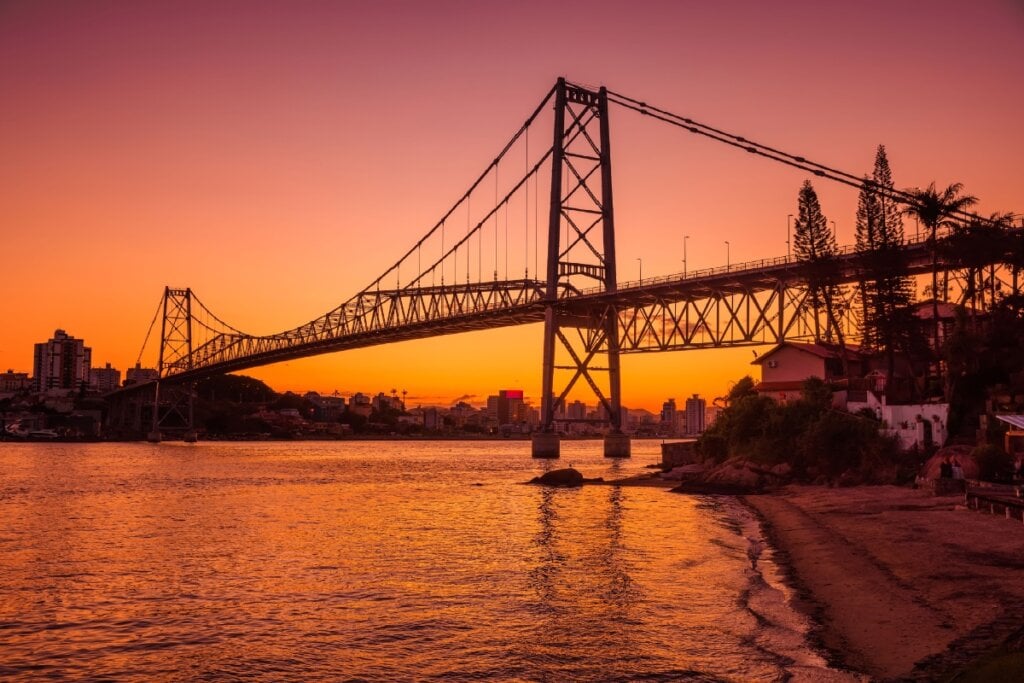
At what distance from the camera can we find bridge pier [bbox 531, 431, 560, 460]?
82750 mm

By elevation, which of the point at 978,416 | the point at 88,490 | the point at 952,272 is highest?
the point at 952,272

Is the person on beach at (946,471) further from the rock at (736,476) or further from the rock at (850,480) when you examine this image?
the rock at (736,476)

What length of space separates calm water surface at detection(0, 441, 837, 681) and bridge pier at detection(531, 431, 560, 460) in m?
43.9

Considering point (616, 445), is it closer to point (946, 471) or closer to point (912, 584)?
point (946, 471)

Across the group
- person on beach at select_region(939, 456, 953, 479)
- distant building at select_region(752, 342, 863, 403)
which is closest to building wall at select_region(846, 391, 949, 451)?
person on beach at select_region(939, 456, 953, 479)

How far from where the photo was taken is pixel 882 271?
48188mm

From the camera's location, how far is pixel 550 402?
2901 inches

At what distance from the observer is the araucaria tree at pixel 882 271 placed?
154ft

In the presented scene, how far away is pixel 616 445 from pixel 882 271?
145 feet

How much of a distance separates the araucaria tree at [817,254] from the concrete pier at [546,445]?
1236 inches

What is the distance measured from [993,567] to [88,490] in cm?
4845

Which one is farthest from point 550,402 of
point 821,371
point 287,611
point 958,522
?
point 287,611

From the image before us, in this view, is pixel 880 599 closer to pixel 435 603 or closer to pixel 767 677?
pixel 767 677

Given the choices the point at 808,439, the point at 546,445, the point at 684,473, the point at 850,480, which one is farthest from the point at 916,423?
the point at 546,445
